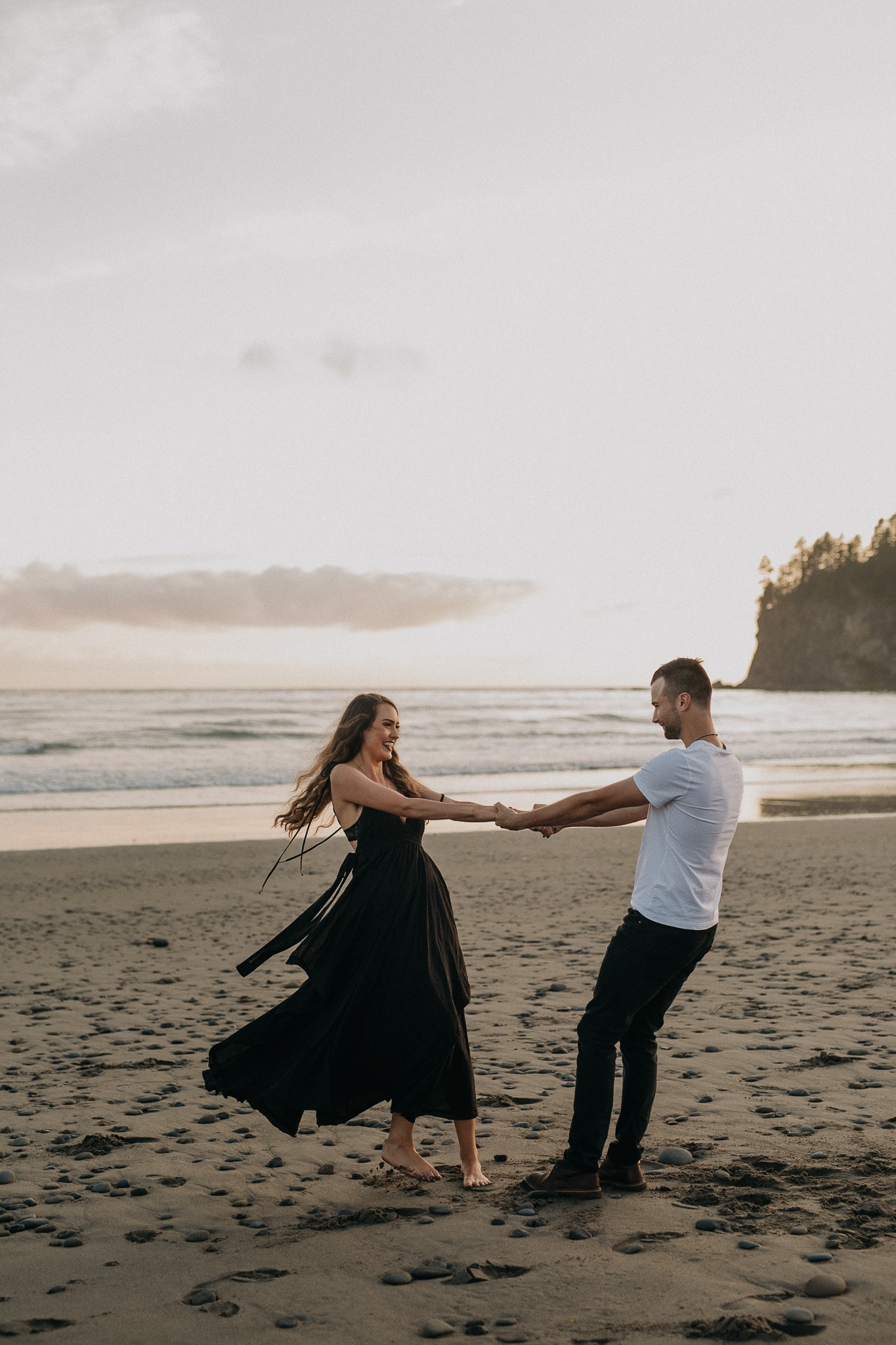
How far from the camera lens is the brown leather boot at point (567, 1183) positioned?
14.2 feet

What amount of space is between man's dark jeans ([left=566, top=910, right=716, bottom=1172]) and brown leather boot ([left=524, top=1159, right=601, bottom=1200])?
0.03 metres

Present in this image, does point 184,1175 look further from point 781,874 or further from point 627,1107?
point 781,874

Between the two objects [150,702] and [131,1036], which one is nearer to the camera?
[131,1036]

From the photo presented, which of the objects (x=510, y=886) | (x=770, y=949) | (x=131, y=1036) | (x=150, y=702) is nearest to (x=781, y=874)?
(x=510, y=886)

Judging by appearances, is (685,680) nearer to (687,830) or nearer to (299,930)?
(687,830)

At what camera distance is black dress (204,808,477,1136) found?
4.52 metres

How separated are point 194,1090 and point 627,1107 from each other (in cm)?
268

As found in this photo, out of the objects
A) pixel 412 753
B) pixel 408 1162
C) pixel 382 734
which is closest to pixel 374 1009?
pixel 408 1162

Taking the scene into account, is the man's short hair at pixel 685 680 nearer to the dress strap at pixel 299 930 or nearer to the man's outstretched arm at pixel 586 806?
the man's outstretched arm at pixel 586 806

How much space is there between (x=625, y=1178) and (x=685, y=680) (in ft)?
6.70

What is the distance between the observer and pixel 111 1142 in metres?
5.14

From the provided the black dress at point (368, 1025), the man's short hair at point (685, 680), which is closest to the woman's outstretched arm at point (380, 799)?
the black dress at point (368, 1025)

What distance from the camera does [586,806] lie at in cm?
451

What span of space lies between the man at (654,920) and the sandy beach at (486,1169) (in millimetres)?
212
